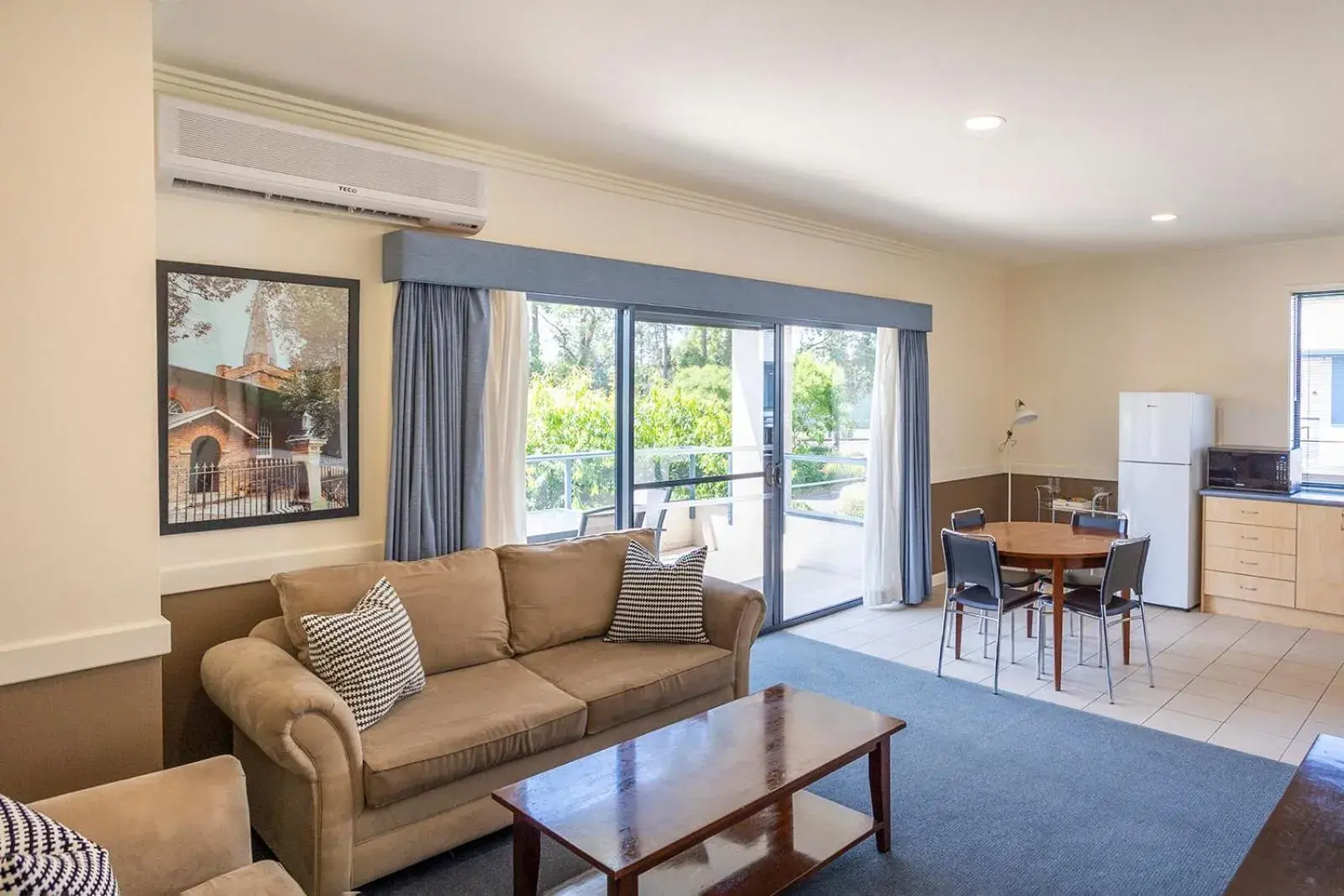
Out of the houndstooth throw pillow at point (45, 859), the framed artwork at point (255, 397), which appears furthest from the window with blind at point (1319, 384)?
the houndstooth throw pillow at point (45, 859)

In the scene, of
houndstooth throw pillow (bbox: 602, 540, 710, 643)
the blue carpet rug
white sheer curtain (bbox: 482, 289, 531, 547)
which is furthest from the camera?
white sheer curtain (bbox: 482, 289, 531, 547)

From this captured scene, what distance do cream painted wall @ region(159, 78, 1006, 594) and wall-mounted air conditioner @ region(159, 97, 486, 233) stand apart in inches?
6.4

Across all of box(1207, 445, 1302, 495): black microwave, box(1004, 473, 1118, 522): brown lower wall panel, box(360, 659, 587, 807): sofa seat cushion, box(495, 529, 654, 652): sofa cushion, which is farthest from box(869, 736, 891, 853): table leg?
box(1004, 473, 1118, 522): brown lower wall panel

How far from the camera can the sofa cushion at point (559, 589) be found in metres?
3.52

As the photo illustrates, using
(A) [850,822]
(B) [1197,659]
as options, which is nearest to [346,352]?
(A) [850,822]

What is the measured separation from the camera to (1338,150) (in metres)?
3.72

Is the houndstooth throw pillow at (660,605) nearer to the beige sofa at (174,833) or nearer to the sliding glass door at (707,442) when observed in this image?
the sliding glass door at (707,442)

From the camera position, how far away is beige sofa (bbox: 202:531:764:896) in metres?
2.43

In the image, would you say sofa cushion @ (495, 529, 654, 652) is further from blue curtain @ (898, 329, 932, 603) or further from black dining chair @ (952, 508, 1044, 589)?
blue curtain @ (898, 329, 932, 603)

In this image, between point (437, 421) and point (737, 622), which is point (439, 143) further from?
point (737, 622)

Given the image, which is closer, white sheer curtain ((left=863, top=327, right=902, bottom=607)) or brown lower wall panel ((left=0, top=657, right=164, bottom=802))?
brown lower wall panel ((left=0, top=657, right=164, bottom=802))

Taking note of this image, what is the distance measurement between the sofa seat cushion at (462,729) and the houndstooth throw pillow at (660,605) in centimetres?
58

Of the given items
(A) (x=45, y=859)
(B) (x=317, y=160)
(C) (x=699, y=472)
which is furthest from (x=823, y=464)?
(A) (x=45, y=859)

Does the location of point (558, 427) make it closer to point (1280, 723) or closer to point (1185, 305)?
point (1280, 723)
